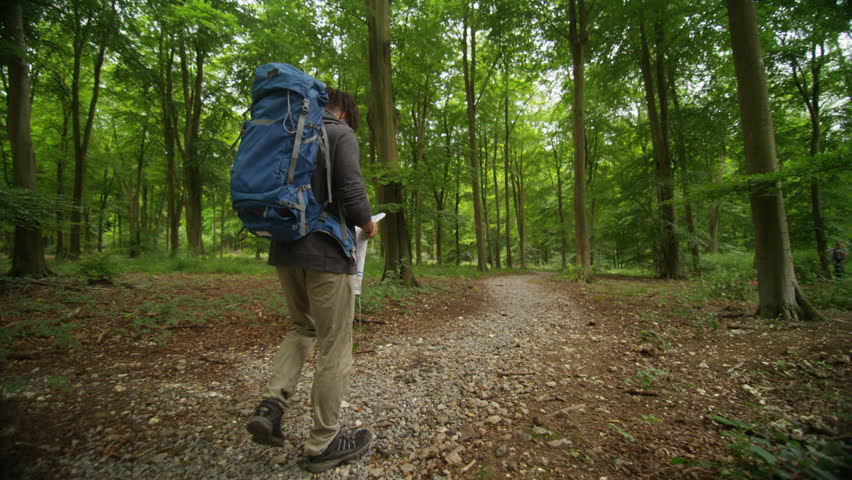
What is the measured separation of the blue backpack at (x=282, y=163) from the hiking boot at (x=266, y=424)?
95cm

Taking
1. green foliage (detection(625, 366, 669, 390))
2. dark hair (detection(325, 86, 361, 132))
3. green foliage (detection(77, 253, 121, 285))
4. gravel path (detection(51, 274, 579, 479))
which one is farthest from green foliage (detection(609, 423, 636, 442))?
green foliage (detection(77, 253, 121, 285))

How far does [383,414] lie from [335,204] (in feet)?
5.27

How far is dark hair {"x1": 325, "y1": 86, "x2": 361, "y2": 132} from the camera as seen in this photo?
212 cm

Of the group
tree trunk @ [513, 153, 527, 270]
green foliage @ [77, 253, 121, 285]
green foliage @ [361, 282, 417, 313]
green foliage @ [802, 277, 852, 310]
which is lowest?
green foliage @ [802, 277, 852, 310]

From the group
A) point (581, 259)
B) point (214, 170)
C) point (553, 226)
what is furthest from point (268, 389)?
point (553, 226)

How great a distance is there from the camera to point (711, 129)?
376 inches

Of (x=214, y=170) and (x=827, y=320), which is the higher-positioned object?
(x=214, y=170)

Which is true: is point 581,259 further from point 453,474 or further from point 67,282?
point 67,282

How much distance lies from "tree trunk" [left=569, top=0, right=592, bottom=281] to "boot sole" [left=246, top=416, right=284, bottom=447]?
939 centimetres

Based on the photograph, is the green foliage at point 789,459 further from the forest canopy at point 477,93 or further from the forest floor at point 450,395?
the forest canopy at point 477,93

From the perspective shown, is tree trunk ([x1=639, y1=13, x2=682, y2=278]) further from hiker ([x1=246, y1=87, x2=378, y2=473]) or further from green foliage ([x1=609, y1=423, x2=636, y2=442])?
hiker ([x1=246, y1=87, x2=378, y2=473])

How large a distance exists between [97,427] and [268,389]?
122cm

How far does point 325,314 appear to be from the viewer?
1.75m

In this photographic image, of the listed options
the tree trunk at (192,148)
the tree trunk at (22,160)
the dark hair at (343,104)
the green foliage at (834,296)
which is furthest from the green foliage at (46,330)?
the tree trunk at (192,148)
